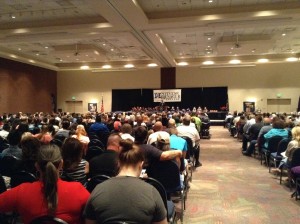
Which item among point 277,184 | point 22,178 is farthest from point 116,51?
point 22,178

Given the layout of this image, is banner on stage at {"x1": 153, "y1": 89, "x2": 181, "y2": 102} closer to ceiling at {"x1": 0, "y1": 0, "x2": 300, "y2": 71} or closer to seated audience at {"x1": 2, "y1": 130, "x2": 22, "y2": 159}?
ceiling at {"x1": 0, "y1": 0, "x2": 300, "y2": 71}

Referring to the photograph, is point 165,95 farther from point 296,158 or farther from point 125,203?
point 125,203

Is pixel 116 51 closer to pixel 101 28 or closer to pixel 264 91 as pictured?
pixel 101 28

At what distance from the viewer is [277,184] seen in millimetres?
5988

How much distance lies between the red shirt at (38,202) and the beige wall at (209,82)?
2239 cm

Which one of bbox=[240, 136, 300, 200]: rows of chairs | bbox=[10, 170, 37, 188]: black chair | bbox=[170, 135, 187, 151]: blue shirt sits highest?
bbox=[170, 135, 187, 151]: blue shirt

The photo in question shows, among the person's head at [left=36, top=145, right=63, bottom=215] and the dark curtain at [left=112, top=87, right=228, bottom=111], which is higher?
the dark curtain at [left=112, top=87, right=228, bottom=111]

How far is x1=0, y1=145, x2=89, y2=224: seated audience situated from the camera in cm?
192

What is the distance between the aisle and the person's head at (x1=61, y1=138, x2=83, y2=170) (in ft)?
6.05

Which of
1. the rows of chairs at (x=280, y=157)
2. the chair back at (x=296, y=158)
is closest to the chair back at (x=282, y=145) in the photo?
the rows of chairs at (x=280, y=157)

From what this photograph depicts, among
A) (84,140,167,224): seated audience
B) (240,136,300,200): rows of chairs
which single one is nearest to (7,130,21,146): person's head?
(84,140,167,224): seated audience

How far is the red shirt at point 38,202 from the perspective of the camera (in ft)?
6.28

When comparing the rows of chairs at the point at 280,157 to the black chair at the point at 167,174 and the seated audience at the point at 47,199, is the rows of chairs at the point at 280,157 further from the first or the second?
the seated audience at the point at 47,199

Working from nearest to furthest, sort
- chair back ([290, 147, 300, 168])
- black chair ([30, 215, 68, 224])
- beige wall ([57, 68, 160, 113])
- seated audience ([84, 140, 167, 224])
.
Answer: black chair ([30, 215, 68, 224]), seated audience ([84, 140, 167, 224]), chair back ([290, 147, 300, 168]), beige wall ([57, 68, 160, 113])
